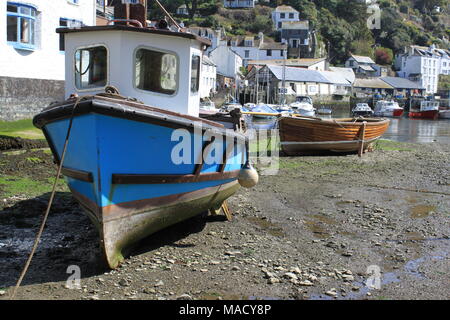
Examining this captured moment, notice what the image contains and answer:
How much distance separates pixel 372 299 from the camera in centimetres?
494

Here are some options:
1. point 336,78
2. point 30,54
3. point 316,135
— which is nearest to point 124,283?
point 316,135

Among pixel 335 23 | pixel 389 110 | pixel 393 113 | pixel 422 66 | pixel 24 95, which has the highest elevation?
pixel 335 23

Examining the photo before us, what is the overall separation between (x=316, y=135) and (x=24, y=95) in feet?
35.1

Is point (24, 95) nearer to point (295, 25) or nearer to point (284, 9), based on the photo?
point (295, 25)

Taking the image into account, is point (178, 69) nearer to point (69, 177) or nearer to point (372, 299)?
point (69, 177)

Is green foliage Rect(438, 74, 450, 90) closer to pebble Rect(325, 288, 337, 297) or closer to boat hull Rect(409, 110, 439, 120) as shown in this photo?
boat hull Rect(409, 110, 439, 120)

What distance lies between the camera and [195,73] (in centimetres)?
716

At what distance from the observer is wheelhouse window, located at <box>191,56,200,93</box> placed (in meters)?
7.02

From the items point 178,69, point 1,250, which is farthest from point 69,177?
point 178,69

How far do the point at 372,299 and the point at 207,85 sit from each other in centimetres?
5402

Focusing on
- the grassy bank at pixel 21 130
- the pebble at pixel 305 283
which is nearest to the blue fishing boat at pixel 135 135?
the pebble at pixel 305 283

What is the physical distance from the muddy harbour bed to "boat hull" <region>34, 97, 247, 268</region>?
1.60 ft

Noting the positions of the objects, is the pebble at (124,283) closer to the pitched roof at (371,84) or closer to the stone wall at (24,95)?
the stone wall at (24,95)

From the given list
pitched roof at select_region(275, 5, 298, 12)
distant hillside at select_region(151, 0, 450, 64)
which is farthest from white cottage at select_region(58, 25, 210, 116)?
pitched roof at select_region(275, 5, 298, 12)
